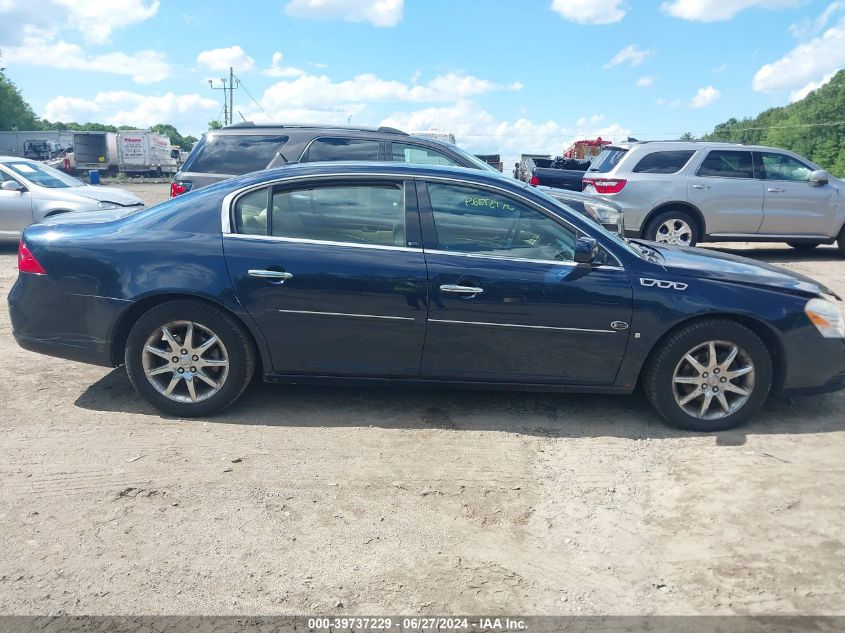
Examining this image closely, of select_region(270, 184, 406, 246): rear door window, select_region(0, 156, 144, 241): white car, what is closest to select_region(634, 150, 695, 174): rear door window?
select_region(270, 184, 406, 246): rear door window

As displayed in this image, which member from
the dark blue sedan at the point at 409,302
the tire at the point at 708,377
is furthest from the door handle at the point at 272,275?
the tire at the point at 708,377

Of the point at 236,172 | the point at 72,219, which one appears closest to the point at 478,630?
the point at 72,219

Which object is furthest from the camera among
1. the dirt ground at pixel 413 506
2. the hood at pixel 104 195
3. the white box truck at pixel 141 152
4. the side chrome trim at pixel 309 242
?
the white box truck at pixel 141 152

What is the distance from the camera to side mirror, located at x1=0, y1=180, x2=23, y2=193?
1094cm

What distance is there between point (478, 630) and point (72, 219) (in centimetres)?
389

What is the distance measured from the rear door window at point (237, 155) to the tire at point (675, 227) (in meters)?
5.86

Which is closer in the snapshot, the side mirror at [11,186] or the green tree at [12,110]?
the side mirror at [11,186]

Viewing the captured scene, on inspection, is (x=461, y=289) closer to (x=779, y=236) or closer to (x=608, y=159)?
(x=608, y=159)

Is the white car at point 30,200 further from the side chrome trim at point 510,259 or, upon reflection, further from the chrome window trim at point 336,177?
the side chrome trim at point 510,259

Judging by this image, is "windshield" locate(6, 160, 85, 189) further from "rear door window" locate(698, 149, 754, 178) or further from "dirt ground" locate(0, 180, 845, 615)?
"rear door window" locate(698, 149, 754, 178)

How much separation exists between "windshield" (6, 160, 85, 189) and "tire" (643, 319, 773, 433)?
415 inches

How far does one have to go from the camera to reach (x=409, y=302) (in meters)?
4.18

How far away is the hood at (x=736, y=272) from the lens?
4293 mm

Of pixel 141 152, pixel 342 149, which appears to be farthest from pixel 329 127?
pixel 141 152
